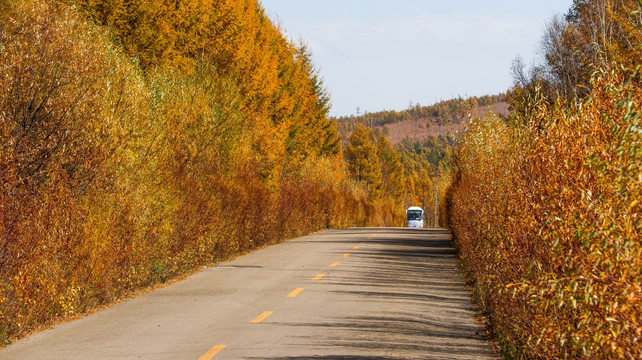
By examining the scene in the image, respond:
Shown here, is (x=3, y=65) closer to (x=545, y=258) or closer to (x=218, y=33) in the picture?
(x=545, y=258)

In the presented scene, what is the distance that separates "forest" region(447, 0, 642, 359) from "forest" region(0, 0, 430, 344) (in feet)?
21.2

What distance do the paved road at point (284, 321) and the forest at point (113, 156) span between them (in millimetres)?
766

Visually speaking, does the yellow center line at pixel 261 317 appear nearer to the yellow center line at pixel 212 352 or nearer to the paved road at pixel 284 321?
the paved road at pixel 284 321

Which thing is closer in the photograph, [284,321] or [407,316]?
[284,321]

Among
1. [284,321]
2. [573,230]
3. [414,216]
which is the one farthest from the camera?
[414,216]

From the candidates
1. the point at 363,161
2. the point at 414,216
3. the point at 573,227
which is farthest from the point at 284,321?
the point at 414,216

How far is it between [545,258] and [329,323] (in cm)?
447

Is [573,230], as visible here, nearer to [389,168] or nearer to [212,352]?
[212,352]

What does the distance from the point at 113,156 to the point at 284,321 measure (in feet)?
15.3

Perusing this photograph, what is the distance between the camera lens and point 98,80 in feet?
44.5

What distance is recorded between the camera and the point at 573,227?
21.7 feet

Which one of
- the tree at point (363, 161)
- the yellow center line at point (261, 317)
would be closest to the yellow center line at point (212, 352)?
the yellow center line at point (261, 317)

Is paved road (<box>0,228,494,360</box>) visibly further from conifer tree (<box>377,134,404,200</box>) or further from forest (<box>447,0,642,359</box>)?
conifer tree (<box>377,134,404,200</box>)

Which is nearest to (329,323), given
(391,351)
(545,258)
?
(391,351)
